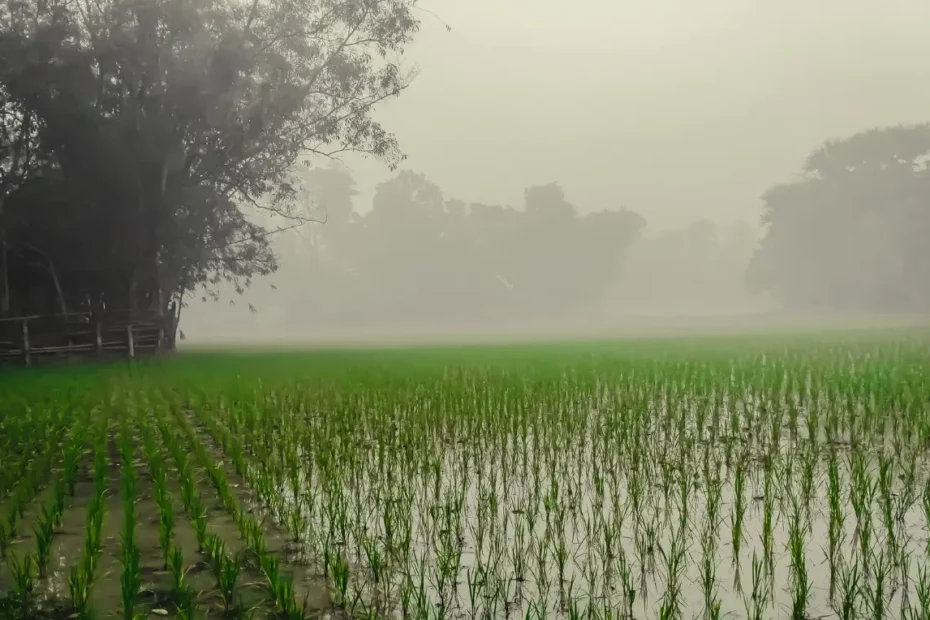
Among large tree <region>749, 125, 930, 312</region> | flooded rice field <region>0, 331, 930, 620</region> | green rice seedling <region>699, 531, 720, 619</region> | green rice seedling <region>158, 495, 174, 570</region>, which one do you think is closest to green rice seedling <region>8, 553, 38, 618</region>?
flooded rice field <region>0, 331, 930, 620</region>

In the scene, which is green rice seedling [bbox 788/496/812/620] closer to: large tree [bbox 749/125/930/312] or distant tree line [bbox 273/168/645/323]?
large tree [bbox 749/125/930/312]

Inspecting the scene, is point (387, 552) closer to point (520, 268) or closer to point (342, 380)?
point (342, 380)

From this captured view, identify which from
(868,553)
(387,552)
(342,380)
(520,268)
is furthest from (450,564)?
(520,268)

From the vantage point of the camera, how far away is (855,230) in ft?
208

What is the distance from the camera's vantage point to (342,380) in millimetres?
15445

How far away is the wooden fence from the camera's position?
23.2 meters

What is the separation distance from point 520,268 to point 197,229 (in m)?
56.7

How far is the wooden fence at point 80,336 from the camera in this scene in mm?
23188

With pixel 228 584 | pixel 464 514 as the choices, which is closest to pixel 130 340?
pixel 464 514

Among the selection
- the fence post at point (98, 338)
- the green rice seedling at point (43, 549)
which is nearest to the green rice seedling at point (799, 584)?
the green rice seedling at point (43, 549)

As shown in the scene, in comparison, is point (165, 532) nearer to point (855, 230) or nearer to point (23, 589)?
point (23, 589)

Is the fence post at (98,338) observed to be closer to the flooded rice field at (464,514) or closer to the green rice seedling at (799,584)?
the flooded rice field at (464,514)

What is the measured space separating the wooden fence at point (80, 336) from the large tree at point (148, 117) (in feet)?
4.35

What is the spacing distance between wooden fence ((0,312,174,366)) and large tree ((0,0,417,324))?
4.35 ft
